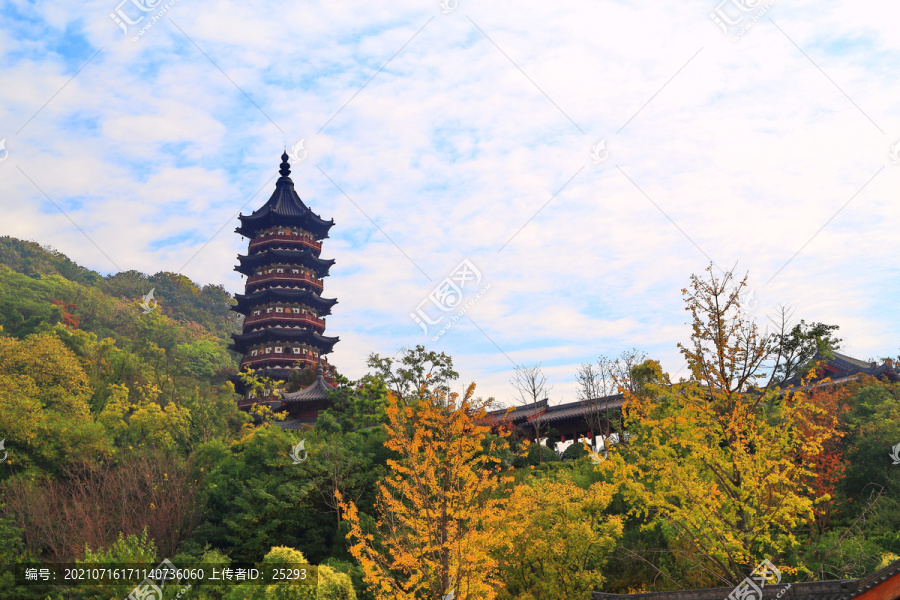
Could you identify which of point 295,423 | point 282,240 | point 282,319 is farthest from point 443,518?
point 282,240

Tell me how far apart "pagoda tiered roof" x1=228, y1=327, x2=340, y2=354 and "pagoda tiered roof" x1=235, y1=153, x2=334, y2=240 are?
8166mm

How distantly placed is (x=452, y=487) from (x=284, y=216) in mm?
41779

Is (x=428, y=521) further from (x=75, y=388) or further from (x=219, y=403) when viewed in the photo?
(x=219, y=403)

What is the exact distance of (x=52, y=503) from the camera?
1978cm

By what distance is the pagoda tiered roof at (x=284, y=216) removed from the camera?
163 ft

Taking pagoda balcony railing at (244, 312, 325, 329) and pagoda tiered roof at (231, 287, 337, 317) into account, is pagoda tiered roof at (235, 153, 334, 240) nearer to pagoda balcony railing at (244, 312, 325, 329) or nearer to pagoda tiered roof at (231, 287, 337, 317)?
pagoda tiered roof at (231, 287, 337, 317)

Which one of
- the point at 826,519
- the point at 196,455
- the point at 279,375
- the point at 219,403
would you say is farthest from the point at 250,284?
the point at 826,519

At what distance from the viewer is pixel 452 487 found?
10570mm

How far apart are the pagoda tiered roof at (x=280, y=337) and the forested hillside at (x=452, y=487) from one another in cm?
1184
